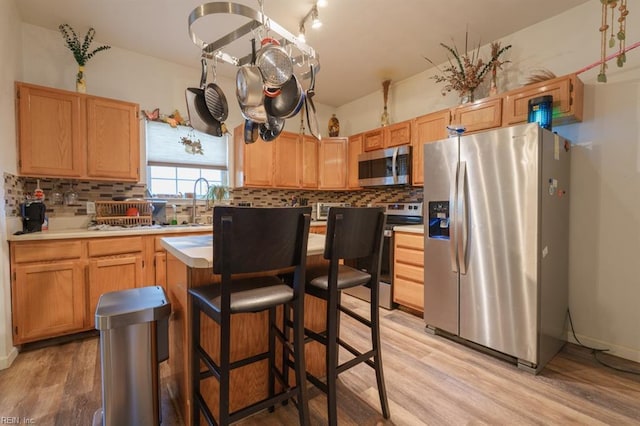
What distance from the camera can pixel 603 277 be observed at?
2344mm

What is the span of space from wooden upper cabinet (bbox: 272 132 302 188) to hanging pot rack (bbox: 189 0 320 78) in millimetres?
2099

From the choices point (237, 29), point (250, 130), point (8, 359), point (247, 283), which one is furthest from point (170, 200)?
point (247, 283)

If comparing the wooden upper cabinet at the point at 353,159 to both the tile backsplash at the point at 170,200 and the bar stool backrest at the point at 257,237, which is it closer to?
the tile backsplash at the point at 170,200

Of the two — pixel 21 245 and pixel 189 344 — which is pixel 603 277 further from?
pixel 21 245

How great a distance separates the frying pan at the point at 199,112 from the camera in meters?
1.64

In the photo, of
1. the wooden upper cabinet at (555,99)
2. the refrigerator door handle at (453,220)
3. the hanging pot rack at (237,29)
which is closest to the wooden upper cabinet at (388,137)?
the wooden upper cabinet at (555,99)

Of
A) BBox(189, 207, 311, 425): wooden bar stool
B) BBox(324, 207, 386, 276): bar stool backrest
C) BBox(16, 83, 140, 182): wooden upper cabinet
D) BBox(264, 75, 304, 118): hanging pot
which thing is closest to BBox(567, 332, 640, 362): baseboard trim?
BBox(324, 207, 386, 276): bar stool backrest

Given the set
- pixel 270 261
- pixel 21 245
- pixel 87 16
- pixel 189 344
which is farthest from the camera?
pixel 87 16

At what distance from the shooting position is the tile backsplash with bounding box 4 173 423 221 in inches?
97.3

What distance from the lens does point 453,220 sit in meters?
2.41

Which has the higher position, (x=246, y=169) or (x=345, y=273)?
(x=246, y=169)

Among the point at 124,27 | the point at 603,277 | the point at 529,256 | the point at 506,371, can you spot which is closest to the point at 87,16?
the point at 124,27

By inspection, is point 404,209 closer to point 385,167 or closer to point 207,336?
point 385,167

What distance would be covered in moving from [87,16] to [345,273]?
10.4 feet
